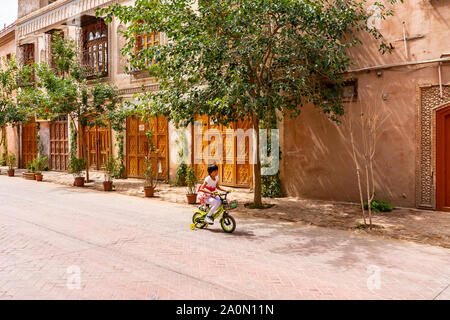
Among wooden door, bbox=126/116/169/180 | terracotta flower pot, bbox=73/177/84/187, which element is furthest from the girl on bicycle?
terracotta flower pot, bbox=73/177/84/187

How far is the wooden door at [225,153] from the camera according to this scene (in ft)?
43.9

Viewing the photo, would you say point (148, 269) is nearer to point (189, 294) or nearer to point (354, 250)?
point (189, 294)

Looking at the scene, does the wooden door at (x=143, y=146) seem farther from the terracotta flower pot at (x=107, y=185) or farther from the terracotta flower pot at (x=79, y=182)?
the terracotta flower pot at (x=79, y=182)

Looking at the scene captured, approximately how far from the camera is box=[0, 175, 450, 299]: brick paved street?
Result: 4574 mm

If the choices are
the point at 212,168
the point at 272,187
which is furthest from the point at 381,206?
the point at 212,168

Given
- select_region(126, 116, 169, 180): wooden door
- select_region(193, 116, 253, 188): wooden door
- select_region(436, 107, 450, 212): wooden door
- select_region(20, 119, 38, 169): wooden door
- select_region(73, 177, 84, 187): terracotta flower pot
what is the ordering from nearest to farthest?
select_region(436, 107, 450, 212): wooden door < select_region(193, 116, 253, 188): wooden door < select_region(73, 177, 84, 187): terracotta flower pot < select_region(126, 116, 169, 180): wooden door < select_region(20, 119, 38, 169): wooden door

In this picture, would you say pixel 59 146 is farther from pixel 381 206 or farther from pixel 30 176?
pixel 381 206

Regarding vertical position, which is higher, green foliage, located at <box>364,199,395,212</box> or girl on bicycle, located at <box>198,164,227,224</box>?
girl on bicycle, located at <box>198,164,227,224</box>

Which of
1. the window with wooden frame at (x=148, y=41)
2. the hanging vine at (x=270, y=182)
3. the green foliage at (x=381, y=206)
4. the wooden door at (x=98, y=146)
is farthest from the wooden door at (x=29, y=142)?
the green foliage at (x=381, y=206)

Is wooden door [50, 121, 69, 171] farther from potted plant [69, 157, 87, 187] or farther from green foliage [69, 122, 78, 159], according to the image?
potted plant [69, 157, 87, 187]

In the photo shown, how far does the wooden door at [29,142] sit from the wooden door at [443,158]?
21533 mm

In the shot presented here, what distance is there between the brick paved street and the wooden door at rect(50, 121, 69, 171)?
12.5m

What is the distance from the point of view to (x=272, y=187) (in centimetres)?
1211

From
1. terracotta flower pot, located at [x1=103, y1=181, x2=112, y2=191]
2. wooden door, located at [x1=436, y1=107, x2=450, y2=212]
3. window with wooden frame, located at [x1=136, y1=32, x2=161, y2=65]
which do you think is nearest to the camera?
wooden door, located at [x1=436, y1=107, x2=450, y2=212]
